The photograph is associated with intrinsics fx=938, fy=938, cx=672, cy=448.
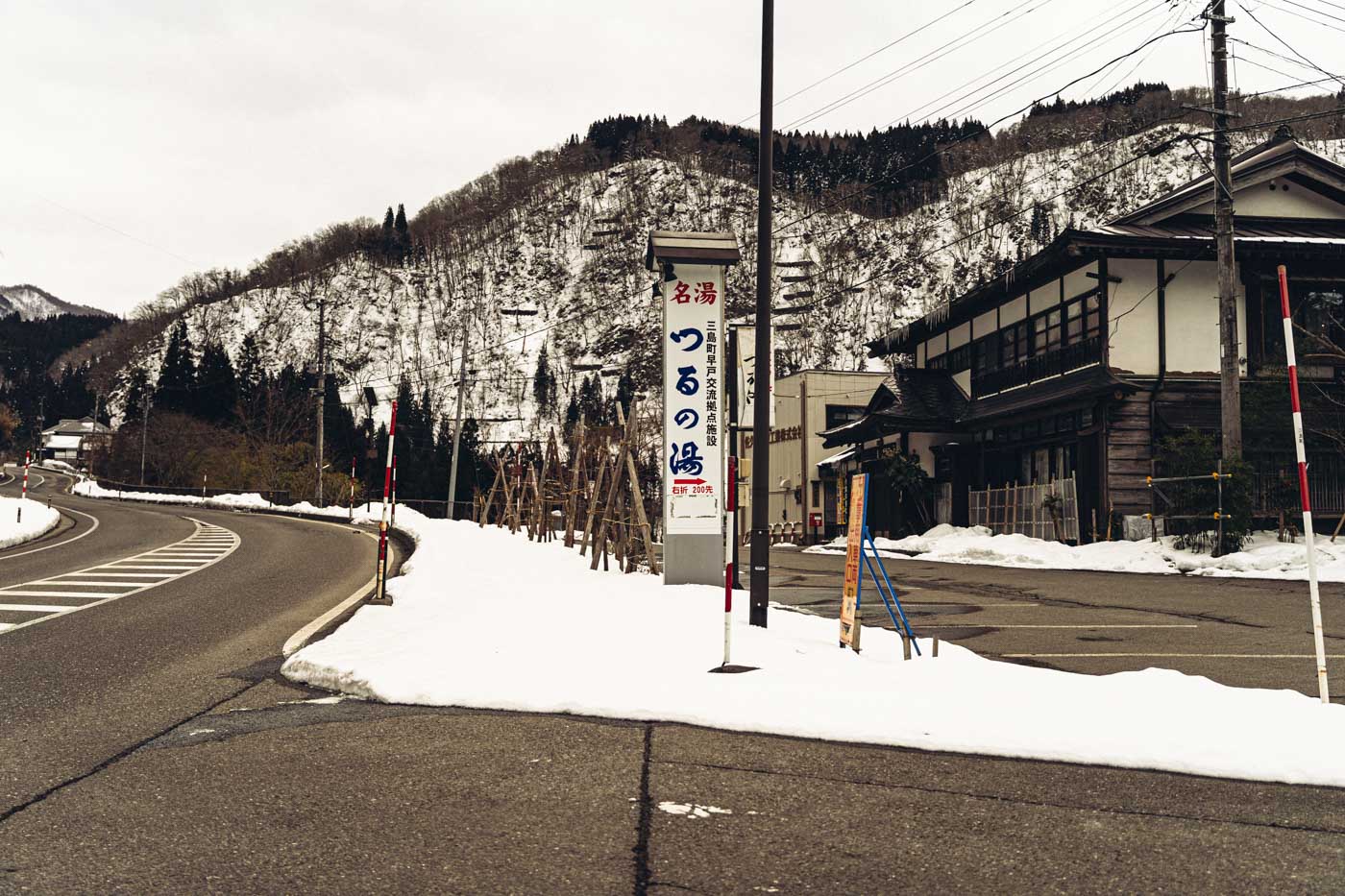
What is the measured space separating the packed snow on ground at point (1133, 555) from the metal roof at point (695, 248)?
15.5 ft

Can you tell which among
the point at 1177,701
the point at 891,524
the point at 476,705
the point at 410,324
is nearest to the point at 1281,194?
the point at 891,524

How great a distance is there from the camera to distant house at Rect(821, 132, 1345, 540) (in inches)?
917

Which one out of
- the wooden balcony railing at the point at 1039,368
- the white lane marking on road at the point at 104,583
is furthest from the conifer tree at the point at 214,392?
the white lane marking on road at the point at 104,583

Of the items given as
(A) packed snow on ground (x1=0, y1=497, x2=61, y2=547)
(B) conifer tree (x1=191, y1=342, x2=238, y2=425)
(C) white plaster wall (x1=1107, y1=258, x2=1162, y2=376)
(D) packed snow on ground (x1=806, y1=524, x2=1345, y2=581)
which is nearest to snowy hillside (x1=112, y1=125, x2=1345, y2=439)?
(B) conifer tree (x1=191, y1=342, x2=238, y2=425)

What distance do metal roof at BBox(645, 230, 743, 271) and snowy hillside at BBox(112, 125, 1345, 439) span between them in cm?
13149

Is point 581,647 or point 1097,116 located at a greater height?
point 1097,116

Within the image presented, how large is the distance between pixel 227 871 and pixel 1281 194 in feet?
101

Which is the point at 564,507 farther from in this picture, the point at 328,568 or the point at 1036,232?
the point at 1036,232

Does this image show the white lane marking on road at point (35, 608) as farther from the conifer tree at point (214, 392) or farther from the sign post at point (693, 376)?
the conifer tree at point (214, 392)

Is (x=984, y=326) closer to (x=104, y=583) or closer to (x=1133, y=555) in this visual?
(x=1133, y=555)

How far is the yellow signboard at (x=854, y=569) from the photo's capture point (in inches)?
276

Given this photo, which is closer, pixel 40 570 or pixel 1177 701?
pixel 1177 701

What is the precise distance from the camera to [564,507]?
824 inches

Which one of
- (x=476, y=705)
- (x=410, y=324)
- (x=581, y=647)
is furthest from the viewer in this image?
(x=410, y=324)
